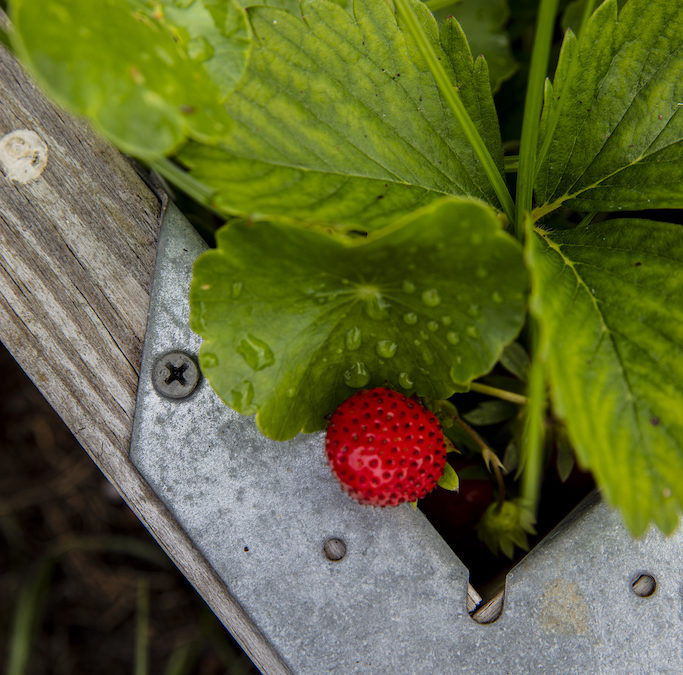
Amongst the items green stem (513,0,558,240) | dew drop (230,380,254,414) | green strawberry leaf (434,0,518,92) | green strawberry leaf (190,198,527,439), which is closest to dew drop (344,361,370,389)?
green strawberry leaf (190,198,527,439)

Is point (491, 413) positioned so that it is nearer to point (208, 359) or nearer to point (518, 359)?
point (518, 359)

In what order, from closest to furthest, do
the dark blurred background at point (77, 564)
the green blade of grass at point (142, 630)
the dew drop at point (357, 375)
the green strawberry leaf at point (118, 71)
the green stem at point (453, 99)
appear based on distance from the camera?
1. the green strawberry leaf at point (118, 71)
2. the green stem at point (453, 99)
3. the dew drop at point (357, 375)
4. the green blade of grass at point (142, 630)
5. the dark blurred background at point (77, 564)

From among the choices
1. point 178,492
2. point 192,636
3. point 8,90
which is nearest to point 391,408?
point 178,492

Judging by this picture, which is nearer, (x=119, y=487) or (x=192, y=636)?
(x=119, y=487)

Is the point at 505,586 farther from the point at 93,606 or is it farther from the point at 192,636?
the point at 93,606

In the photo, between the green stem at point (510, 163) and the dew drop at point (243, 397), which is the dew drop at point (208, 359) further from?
the green stem at point (510, 163)

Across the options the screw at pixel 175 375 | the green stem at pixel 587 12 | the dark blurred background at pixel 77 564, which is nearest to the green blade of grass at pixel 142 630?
the dark blurred background at pixel 77 564
